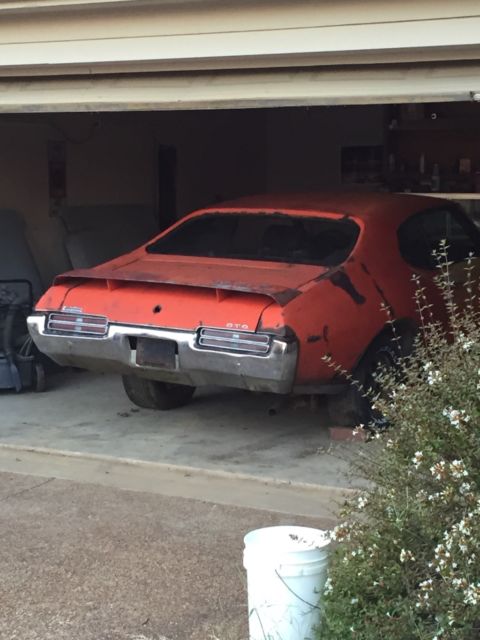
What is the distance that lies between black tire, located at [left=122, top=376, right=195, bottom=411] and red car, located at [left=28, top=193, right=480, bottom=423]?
11 mm

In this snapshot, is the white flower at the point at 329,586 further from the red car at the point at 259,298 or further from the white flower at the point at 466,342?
the red car at the point at 259,298

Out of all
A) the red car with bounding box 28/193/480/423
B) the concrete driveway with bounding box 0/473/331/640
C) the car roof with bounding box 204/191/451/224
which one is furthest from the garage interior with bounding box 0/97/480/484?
the car roof with bounding box 204/191/451/224

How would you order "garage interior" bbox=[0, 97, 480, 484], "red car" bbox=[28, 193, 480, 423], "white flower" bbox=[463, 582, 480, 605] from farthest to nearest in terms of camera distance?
"garage interior" bbox=[0, 97, 480, 484] < "red car" bbox=[28, 193, 480, 423] < "white flower" bbox=[463, 582, 480, 605]

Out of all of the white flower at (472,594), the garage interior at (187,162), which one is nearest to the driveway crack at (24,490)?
the white flower at (472,594)

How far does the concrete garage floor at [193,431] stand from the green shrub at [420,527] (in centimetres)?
228

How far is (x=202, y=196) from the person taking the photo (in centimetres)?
1313

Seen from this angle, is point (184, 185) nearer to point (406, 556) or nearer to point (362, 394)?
point (362, 394)

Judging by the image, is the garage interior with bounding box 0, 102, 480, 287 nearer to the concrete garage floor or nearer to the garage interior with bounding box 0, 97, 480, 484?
the garage interior with bounding box 0, 97, 480, 484

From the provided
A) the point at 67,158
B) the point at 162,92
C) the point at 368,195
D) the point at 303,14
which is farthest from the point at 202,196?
the point at 303,14

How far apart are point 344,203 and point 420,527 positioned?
4393 millimetres

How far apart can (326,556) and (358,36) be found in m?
3.13

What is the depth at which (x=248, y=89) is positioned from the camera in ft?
19.9

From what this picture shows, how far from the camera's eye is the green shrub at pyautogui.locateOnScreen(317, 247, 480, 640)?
124 inches

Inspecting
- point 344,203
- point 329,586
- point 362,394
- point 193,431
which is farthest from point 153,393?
point 329,586
